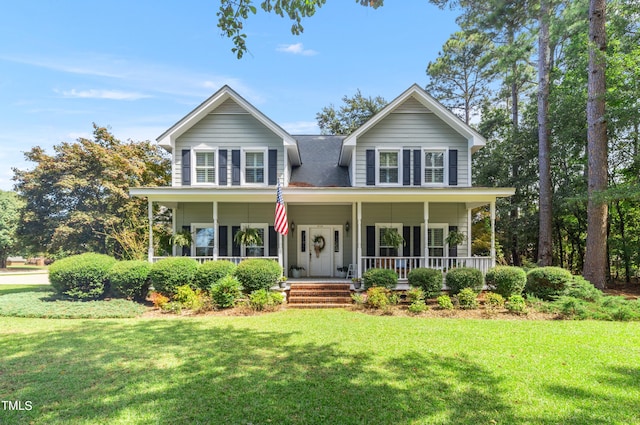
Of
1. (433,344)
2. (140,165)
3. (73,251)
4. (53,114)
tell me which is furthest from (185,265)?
(73,251)

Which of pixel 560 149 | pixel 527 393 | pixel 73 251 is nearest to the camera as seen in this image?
pixel 527 393

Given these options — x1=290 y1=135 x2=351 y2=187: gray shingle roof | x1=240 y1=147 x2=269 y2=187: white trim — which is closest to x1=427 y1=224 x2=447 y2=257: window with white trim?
x1=290 y1=135 x2=351 y2=187: gray shingle roof

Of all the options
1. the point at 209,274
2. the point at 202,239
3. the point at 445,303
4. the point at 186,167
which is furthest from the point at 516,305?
the point at 186,167

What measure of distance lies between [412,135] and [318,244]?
18.8 ft

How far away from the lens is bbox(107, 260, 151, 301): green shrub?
9898 millimetres

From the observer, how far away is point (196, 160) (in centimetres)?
1268

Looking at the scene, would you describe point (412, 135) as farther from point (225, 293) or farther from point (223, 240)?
point (225, 293)

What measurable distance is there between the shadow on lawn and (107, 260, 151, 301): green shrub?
359 centimetres

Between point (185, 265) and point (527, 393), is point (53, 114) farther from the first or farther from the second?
point (527, 393)

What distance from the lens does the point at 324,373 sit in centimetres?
471

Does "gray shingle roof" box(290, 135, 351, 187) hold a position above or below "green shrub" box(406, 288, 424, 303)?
above

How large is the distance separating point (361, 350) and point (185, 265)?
6634 millimetres

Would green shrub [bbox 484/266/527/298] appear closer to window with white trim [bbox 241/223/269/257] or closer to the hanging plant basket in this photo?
the hanging plant basket

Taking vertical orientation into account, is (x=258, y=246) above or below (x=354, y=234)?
below
